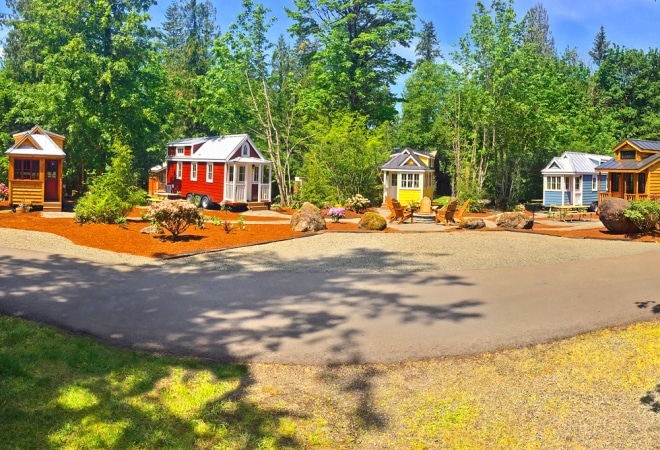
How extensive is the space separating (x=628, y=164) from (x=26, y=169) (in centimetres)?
2996

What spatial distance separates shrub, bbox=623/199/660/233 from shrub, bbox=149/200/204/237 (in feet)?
45.8

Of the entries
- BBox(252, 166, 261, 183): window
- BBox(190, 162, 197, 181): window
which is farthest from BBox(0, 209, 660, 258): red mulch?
BBox(190, 162, 197, 181): window

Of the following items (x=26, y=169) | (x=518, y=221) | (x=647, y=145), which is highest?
(x=647, y=145)

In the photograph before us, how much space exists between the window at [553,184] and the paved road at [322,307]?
24009 millimetres

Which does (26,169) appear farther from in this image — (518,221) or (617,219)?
(617,219)

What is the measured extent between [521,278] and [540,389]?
6.09 m

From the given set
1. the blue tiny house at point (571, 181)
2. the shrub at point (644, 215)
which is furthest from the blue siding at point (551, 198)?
the shrub at point (644, 215)

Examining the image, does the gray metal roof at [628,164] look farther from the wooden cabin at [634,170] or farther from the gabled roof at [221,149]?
the gabled roof at [221,149]

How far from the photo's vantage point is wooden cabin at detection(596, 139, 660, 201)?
99.5 ft

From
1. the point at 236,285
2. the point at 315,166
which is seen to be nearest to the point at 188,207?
the point at 236,285

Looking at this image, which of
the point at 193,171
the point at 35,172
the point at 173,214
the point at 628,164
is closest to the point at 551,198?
the point at 628,164

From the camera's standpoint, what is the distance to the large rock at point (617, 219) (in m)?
19.5

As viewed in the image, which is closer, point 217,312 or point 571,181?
point 217,312

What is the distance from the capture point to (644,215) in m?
19.0
